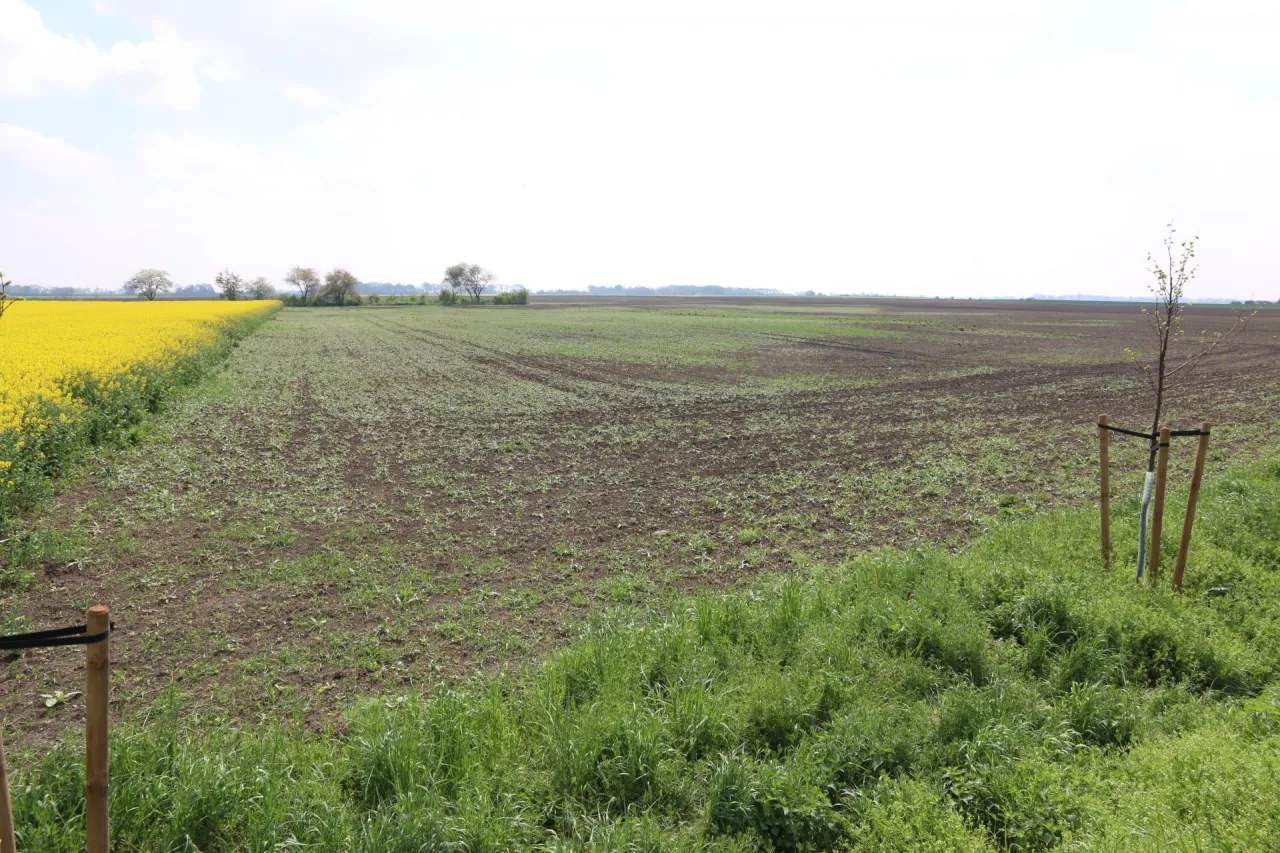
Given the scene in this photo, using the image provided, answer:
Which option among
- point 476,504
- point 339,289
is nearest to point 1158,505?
point 476,504

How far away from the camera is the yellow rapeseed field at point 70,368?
1114 cm

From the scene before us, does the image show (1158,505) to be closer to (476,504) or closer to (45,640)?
(45,640)

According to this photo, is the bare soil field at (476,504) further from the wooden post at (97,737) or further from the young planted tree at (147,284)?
the young planted tree at (147,284)

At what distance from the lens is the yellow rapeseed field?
11.1m

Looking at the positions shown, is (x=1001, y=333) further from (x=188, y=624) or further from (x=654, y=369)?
(x=188, y=624)

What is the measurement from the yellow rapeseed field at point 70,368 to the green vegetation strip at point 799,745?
7863 millimetres

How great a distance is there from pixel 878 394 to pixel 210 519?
19.9 metres

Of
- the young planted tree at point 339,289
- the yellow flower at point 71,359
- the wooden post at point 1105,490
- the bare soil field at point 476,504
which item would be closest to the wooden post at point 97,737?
the bare soil field at point 476,504

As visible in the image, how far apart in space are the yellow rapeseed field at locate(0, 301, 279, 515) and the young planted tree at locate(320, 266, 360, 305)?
88.6m

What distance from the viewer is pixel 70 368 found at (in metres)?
15.4

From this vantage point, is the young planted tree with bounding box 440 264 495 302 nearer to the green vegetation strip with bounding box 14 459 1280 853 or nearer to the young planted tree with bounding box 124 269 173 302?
the young planted tree with bounding box 124 269 173 302

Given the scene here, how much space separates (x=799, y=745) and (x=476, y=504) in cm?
775

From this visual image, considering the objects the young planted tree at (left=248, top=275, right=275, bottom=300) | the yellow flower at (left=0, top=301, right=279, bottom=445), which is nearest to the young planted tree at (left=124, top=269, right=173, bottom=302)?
the young planted tree at (left=248, top=275, right=275, bottom=300)

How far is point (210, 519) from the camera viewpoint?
33.0 feet
